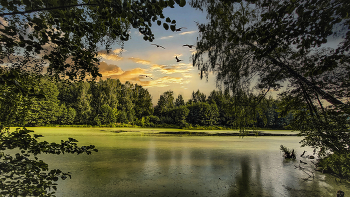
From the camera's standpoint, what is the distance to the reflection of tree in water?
3664 millimetres

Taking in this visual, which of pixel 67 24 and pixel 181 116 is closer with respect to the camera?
pixel 67 24

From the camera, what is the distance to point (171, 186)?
3906 millimetres

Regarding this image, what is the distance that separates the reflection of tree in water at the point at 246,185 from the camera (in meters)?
3.66

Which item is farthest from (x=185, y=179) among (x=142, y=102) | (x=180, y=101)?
(x=180, y=101)

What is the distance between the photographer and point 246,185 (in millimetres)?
4102

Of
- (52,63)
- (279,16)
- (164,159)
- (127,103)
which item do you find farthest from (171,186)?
(127,103)

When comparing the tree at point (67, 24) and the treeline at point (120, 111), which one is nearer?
the tree at point (67, 24)

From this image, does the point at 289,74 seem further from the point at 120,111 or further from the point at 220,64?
the point at 120,111

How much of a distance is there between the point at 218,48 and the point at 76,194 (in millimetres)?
4443

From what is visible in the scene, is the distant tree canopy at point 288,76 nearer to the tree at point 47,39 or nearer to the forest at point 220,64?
the forest at point 220,64

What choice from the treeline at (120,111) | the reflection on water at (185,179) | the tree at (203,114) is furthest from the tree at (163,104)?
the reflection on water at (185,179)

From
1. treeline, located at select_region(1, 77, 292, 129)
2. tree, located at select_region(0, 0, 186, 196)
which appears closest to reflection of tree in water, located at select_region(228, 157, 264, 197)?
tree, located at select_region(0, 0, 186, 196)

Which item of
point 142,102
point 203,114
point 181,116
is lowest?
point 181,116

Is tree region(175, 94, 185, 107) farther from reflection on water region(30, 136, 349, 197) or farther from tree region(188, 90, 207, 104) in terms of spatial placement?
reflection on water region(30, 136, 349, 197)
